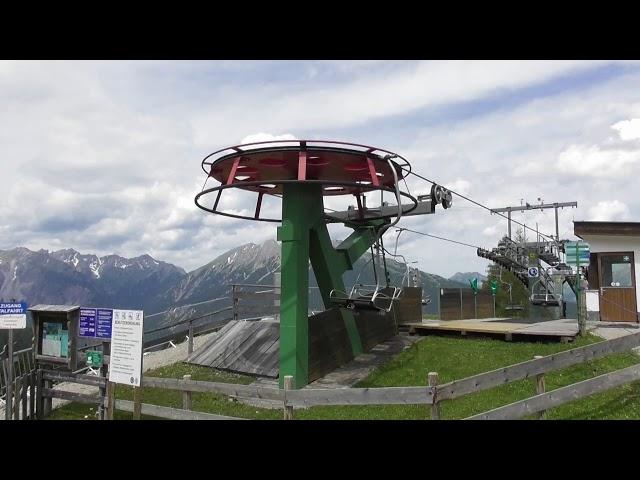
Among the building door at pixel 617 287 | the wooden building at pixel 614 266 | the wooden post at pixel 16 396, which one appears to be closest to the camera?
the wooden post at pixel 16 396

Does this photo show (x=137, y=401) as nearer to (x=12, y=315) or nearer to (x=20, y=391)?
(x=12, y=315)

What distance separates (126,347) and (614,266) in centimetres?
1697

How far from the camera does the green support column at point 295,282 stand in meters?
12.0

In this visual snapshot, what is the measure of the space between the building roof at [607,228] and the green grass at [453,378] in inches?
215

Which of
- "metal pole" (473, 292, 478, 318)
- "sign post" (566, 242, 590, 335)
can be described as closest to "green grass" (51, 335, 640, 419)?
"sign post" (566, 242, 590, 335)

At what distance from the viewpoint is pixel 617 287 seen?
18312 millimetres

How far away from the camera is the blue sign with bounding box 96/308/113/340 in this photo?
28.9ft

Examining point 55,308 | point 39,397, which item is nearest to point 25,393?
point 39,397

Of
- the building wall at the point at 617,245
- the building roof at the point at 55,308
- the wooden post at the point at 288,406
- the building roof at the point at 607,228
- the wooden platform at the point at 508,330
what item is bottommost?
the wooden post at the point at 288,406

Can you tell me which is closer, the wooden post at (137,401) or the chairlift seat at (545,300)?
the wooden post at (137,401)

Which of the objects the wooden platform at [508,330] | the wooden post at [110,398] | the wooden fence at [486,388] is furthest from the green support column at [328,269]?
the wooden post at [110,398]

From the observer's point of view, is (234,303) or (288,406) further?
(234,303)

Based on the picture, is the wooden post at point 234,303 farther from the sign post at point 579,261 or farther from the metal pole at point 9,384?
the sign post at point 579,261
